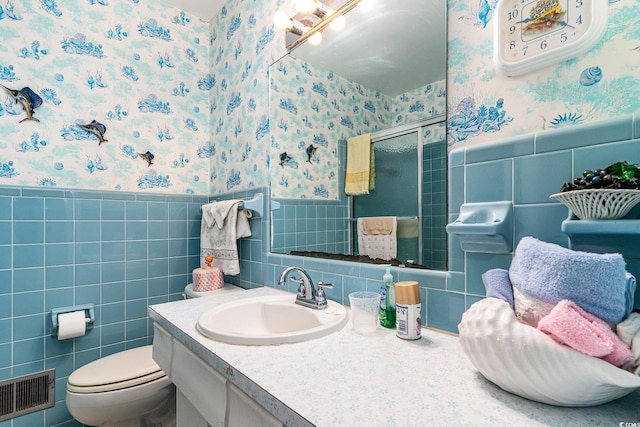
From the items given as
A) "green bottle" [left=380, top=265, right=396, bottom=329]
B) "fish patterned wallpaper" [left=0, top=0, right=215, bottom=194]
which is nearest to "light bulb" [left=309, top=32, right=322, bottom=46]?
"fish patterned wallpaper" [left=0, top=0, right=215, bottom=194]

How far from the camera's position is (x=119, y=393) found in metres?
1.25

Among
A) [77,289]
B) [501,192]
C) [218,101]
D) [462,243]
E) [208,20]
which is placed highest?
[208,20]

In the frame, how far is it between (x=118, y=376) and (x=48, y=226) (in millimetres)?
812

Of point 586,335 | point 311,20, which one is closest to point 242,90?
point 311,20

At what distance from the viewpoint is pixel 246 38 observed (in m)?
1.71

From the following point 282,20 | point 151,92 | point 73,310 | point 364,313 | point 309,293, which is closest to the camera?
point 364,313

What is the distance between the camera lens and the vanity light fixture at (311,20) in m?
1.26

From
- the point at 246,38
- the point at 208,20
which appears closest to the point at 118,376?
the point at 246,38

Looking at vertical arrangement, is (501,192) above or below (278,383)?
above

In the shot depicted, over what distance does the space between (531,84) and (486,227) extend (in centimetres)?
36

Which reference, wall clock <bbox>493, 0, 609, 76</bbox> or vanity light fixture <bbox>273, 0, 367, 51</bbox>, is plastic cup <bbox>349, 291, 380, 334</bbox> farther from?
vanity light fixture <bbox>273, 0, 367, 51</bbox>

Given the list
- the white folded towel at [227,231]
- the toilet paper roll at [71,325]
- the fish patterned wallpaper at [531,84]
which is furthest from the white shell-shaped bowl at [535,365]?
the toilet paper roll at [71,325]

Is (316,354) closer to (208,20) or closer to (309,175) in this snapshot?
(309,175)

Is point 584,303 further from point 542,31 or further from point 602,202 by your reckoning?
point 542,31
